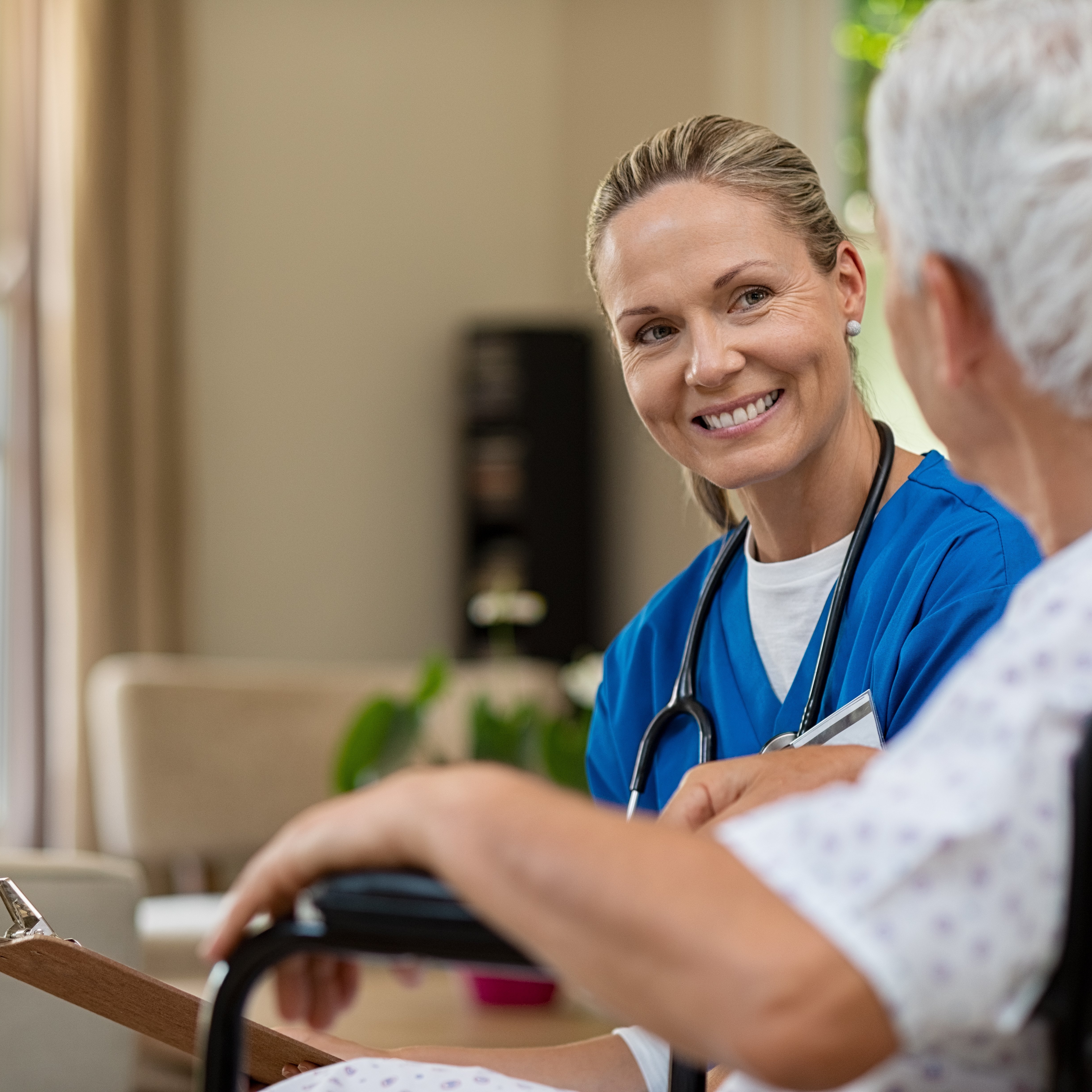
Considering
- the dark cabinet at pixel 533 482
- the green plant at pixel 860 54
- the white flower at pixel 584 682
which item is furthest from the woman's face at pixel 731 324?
the dark cabinet at pixel 533 482

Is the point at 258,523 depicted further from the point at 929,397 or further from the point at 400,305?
the point at 929,397

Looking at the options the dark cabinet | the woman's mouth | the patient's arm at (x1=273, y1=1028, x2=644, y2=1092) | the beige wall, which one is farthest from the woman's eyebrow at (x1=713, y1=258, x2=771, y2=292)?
the dark cabinet

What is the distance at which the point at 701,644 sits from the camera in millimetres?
1338

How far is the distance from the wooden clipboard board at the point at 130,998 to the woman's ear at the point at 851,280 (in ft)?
2.71

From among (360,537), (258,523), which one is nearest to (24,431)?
(258,523)

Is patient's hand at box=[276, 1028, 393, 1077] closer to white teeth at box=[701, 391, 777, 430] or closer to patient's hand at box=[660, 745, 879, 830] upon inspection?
patient's hand at box=[660, 745, 879, 830]

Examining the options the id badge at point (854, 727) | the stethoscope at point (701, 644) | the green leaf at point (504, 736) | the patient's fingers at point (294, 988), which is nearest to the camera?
the patient's fingers at point (294, 988)

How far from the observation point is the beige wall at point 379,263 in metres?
4.60

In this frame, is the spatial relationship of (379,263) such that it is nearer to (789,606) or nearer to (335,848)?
(789,606)

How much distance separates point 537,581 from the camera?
4691 mm

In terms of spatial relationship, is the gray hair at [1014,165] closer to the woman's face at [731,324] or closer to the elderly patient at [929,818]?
the elderly patient at [929,818]

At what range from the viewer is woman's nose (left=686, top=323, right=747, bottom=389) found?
1270 millimetres

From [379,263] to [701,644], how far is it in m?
3.75

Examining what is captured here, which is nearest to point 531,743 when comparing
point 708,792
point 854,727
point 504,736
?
point 504,736
